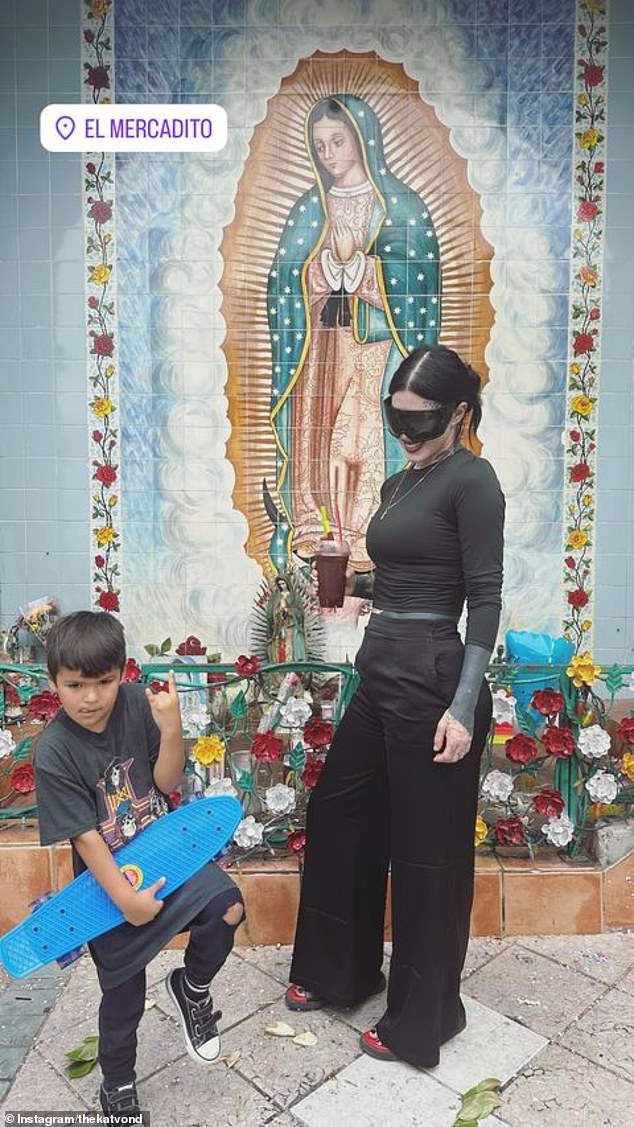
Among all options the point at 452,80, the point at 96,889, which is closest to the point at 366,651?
the point at 96,889

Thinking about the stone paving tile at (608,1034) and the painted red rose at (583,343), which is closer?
the stone paving tile at (608,1034)

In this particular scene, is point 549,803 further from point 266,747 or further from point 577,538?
point 577,538

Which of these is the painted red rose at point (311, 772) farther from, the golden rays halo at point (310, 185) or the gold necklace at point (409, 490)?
the golden rays halo at point (310, 185)

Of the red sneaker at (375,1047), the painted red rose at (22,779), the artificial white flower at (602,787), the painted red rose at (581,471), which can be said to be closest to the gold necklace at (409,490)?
the artificial white flower at (602,787)

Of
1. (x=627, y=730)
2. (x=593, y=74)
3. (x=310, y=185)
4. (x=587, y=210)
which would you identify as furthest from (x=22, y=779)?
(x=593, y=74)

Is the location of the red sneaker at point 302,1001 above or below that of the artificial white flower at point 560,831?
below

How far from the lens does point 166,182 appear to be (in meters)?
4.50

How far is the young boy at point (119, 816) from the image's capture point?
6.12 ft

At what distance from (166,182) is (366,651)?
3199 mm

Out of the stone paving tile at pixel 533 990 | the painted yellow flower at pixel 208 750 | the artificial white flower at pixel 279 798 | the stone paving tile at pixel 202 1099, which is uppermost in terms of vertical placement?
the painted yellow flower at pixel 208 750

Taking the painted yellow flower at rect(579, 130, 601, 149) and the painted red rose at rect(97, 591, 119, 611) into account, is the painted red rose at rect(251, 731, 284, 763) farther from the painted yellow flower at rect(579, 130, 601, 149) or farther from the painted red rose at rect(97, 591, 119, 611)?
the painted yellow flower at rect(579, 130, 601, 149)

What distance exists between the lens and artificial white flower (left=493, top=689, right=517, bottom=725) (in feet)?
9.11

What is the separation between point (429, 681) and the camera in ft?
7.04

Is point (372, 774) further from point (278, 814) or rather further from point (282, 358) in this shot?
point (282, 358)
